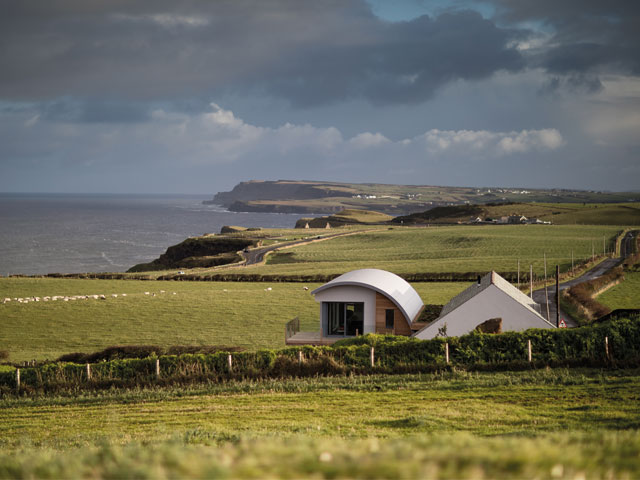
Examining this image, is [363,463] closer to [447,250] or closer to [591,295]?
[591,295]

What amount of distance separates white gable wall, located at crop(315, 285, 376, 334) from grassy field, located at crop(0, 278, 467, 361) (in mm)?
4044

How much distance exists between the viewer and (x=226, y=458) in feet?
15.2

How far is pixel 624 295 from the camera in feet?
159

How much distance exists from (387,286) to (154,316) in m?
20.8

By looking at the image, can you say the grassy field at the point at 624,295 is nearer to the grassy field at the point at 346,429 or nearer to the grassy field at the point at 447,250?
the grassy field at the point at 447,250

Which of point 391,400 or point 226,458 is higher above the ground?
point 226,458

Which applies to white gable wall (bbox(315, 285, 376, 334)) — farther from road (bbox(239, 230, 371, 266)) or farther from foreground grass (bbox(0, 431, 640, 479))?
road (bbox(239, 230, 371, 266))

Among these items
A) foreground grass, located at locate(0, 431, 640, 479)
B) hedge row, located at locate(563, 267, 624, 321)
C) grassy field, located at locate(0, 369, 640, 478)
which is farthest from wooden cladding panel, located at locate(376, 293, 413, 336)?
foreground grass, located at locate(0, 431, 640, 479)

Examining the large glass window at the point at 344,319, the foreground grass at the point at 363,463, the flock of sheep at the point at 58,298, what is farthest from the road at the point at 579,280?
the flock of sheep at the point at 58,298

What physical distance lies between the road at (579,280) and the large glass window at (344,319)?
516 inches

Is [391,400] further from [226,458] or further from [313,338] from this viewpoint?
[313,338]

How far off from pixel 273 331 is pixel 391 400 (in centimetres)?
2176

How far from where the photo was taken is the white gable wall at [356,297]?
110 feet

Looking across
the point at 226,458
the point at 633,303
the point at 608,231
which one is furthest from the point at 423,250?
the point at 226,458
